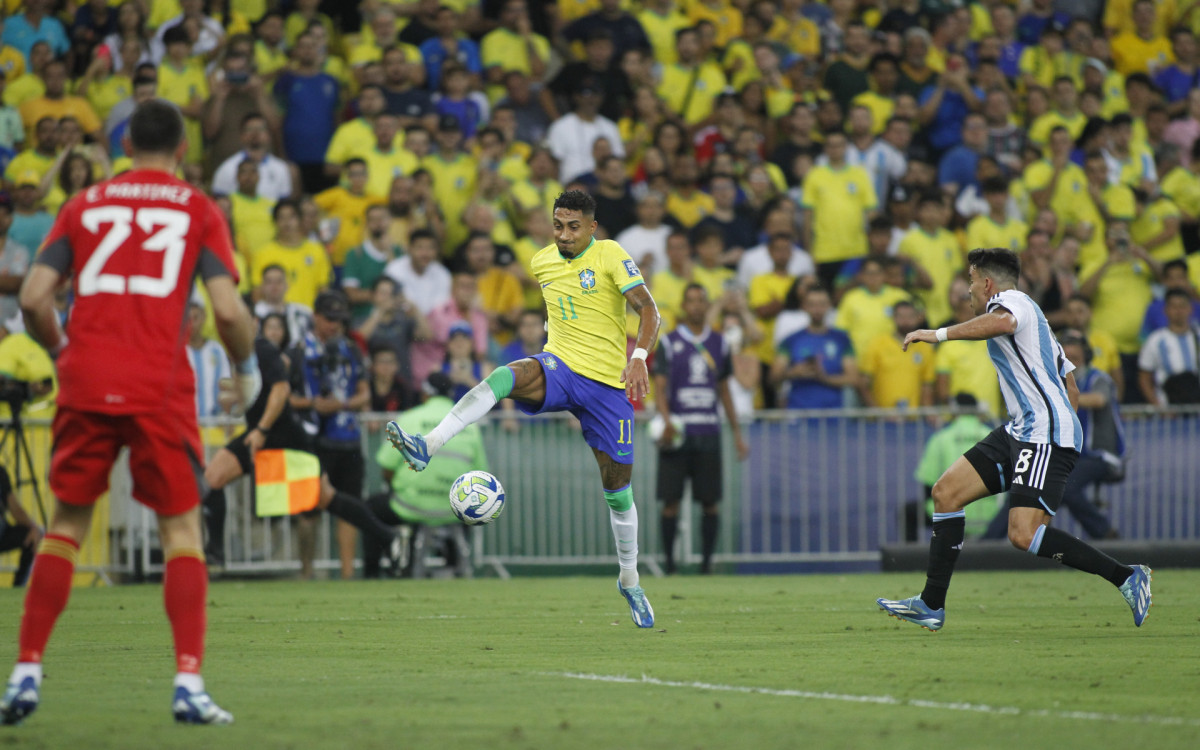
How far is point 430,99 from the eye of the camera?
18.8 m

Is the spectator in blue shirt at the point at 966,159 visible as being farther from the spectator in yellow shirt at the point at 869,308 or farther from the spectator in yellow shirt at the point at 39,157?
the spectator in yellow shirt at the point at 39,157

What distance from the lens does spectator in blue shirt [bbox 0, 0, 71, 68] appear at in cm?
1777

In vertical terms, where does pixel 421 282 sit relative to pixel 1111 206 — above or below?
below

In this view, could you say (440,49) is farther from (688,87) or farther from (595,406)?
(595,406)

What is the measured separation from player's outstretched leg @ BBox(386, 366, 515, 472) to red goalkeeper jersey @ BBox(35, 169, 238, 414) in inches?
140

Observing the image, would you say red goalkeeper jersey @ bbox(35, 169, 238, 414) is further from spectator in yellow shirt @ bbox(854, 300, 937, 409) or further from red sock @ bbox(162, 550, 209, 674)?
spectator in yellow shirt @ bbox(854, 300, 937, 409)

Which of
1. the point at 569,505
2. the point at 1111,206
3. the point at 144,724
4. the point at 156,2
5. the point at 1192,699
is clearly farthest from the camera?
the point at 1111,206

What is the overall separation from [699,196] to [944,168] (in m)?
3.74

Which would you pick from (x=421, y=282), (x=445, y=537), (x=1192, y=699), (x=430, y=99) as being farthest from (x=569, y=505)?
(x=1192, y=699)

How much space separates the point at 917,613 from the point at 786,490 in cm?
725

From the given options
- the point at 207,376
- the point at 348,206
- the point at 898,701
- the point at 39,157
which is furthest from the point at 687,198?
the point at 898,701

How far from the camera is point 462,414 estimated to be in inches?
377

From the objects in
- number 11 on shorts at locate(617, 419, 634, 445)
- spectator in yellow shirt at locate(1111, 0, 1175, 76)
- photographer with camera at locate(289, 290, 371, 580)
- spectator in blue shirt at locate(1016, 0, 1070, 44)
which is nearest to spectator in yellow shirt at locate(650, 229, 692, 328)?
photographer with camera at locate(289, 290, 371, 580)

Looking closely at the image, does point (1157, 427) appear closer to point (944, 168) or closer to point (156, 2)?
point (944, 168)
